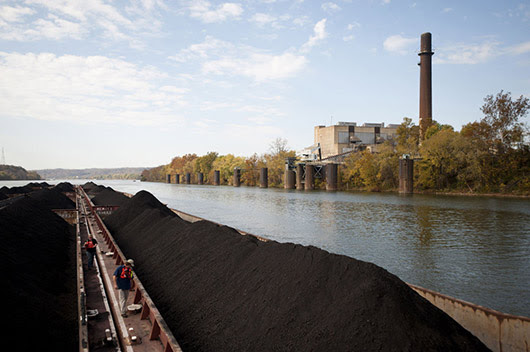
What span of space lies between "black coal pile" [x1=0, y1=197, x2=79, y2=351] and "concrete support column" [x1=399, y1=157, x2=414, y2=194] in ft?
166

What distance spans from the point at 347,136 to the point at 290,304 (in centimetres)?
8922

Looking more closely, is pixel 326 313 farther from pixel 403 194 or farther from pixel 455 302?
pixel 403 194

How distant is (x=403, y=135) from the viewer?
222 feet

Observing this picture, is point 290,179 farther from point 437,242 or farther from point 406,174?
point 437,242

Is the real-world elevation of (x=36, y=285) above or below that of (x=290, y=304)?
below

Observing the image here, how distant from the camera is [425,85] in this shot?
214 feet

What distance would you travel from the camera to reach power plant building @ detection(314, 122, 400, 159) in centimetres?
9162

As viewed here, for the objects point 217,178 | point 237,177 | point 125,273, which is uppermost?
point 237,177

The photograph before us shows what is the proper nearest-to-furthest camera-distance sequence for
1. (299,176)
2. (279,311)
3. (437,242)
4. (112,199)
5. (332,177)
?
(279,311)
(437,242)
(112,199)
(332,177)
(299,176)

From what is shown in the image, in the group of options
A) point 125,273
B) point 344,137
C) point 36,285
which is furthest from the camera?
point 344,137

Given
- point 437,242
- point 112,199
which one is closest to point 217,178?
point 112,199

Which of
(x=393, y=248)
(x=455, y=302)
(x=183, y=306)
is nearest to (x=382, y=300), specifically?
(x=455, y=302)

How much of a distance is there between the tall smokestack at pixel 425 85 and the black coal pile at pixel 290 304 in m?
63.5

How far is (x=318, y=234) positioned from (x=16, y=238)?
15.1 metres
